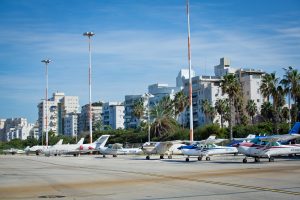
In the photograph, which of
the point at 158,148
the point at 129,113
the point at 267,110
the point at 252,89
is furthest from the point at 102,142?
the point at 129,113

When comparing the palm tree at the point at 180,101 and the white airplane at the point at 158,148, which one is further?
the palm tree at the point at 180,101

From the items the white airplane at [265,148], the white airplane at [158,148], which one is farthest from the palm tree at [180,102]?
the white airplane at [265,148]

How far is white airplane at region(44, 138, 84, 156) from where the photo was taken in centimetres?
8169

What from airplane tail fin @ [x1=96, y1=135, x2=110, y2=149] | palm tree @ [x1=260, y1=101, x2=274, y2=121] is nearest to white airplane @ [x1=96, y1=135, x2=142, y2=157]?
airplane tail fin @ [x1=96, y1=135, x2=110, y2=149]

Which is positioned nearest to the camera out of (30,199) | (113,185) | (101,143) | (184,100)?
(30,199)

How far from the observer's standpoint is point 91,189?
18.9 meters

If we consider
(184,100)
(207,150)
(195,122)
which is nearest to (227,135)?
(184,100)

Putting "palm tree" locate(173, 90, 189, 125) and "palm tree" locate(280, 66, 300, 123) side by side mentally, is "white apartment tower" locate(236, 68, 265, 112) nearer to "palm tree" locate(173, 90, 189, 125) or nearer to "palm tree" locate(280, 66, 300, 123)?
"palm tree" locate(173, 90, 189, 125)

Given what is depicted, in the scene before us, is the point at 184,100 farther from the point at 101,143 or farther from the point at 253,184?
the point at 253,184

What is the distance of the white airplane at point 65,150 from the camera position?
81.7m

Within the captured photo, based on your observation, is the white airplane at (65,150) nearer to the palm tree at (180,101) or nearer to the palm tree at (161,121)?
the palm tree at (161,121)

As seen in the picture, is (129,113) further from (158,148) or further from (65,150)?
(158,148)

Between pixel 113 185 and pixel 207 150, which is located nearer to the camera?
pixel 113 185

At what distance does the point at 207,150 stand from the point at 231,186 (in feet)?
91.7
